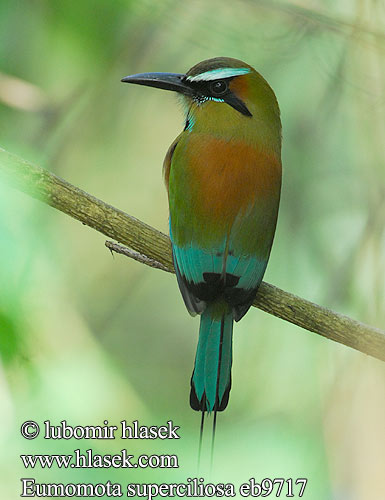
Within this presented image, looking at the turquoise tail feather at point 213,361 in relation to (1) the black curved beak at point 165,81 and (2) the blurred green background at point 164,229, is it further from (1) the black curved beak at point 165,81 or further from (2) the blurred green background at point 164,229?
(1) the black curved beak at point 165,81

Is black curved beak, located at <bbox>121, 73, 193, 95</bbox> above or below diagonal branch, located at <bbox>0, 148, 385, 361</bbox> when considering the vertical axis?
above

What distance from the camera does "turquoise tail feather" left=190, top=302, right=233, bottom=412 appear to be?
218 cm

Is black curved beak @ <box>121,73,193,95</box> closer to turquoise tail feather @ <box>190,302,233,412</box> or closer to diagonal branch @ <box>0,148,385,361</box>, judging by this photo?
diagonal branch @ <box>0,148,385,361</box>

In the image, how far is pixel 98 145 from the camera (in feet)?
9.93

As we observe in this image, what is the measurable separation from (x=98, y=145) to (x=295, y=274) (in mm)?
948

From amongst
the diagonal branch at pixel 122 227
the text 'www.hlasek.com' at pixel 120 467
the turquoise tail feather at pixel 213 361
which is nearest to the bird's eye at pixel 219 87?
the diagonal branch at pixel 122 227

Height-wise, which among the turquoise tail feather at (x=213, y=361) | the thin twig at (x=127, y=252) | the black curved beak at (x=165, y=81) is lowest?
the turquoise tail feather at (x=213, y=361)

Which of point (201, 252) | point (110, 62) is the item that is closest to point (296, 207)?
point (201, 252)

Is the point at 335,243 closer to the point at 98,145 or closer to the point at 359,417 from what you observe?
the point at 359,417

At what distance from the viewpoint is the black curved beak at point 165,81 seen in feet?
8.39

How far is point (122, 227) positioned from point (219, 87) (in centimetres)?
66

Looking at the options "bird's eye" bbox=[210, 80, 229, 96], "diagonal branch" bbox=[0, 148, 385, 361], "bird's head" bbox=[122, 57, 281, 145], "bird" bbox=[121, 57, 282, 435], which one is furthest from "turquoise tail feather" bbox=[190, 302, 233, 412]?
"bird's eye" bbox=[210, 80, 229, 96]

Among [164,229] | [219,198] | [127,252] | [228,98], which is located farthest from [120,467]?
[228,98]

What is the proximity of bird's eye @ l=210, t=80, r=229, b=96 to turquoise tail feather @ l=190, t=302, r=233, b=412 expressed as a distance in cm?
72
